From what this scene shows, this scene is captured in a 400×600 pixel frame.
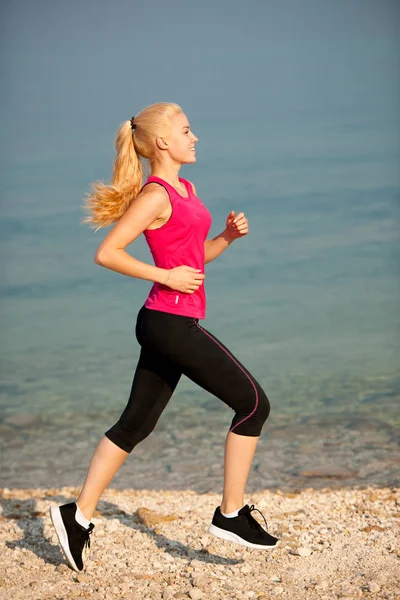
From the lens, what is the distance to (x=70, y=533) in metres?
4.09

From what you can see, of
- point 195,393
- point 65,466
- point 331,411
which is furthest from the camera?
point 195,393

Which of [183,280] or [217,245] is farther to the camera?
[217,245]

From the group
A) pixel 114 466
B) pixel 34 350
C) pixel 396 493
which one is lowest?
pixel 34 350

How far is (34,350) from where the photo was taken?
47.0 feet

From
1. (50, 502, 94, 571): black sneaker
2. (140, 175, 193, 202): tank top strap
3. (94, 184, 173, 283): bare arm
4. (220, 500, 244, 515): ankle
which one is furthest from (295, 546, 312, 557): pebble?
(140, 175, 193, 202): tank top strap

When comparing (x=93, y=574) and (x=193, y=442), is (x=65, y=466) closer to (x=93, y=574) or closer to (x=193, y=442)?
(x=193, y=442)

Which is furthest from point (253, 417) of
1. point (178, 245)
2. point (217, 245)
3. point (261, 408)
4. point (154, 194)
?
point (154, 194)

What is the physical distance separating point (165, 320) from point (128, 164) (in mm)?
736

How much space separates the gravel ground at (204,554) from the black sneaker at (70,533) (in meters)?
0.13

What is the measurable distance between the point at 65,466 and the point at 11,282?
11.7 meters

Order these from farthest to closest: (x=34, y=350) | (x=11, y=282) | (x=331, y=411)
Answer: (x=11, y=282) → (x=34, y=350) → (x=331, y=411)

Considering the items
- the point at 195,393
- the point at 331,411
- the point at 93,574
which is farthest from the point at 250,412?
the point at 195,393

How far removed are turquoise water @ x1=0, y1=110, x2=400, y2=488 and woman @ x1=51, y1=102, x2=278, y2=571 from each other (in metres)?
5.44

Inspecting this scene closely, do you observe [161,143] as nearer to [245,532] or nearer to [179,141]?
[179,141]
